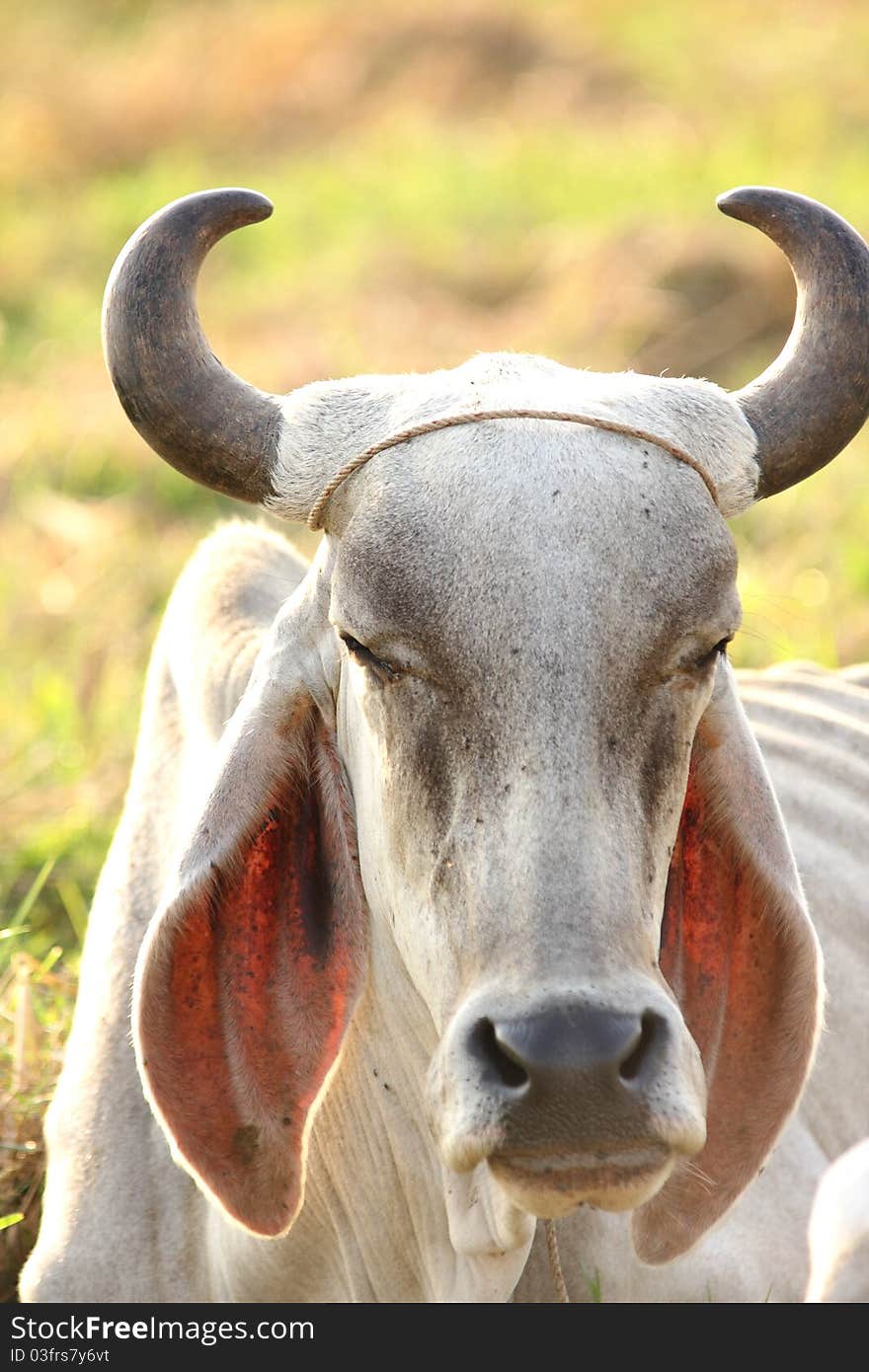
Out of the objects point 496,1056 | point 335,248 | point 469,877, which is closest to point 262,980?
point 469,877

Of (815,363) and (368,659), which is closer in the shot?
(368,659)

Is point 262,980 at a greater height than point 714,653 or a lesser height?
lesser

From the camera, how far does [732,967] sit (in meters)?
3.72

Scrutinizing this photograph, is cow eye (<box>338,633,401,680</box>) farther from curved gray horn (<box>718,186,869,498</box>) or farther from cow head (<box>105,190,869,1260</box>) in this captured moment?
curved gray horn (<box>718,186,869,498</box>)

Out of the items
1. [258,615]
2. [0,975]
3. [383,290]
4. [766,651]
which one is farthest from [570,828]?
[383,290]

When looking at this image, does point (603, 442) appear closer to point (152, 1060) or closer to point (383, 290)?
point (152, 1060)

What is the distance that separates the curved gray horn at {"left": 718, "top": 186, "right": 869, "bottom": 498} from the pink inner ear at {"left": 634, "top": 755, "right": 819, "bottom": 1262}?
0.60m

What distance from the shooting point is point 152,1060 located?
355cm

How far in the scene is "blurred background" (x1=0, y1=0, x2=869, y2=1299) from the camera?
7.03 metres

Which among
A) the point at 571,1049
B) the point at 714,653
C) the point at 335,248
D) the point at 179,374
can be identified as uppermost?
the point at 179,374

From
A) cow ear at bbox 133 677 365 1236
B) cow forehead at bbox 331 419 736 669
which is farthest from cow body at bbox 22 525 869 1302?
cow forehead at bbox 331 419 736 669

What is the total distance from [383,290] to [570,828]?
35.2 feet

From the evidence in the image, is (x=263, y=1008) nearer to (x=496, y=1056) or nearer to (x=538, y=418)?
(x=496, y=1056)

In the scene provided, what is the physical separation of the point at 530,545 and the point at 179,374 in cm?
79
